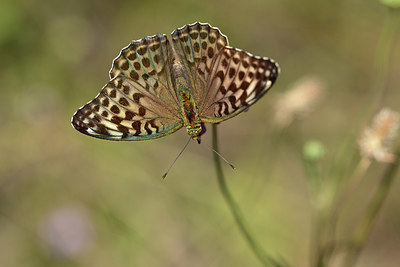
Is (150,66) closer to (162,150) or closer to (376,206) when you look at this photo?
(376,206)

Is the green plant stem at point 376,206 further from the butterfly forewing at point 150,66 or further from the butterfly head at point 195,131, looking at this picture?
the butterfly forewing at point 150,66

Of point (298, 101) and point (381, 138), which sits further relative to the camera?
point (298, 101)

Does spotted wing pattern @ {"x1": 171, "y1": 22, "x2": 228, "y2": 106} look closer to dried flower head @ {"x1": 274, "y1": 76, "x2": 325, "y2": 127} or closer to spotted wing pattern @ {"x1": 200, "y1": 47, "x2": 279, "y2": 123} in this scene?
spotted wing pattern @ {"x1": 200, "y1": 47, "x2": 279, "y2": 123}

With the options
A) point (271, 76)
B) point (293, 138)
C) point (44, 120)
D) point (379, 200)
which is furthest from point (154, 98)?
point (44, 120)

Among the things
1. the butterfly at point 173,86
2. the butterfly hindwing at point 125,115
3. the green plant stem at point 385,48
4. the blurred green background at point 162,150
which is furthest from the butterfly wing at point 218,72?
the blurred green background at point 162,150

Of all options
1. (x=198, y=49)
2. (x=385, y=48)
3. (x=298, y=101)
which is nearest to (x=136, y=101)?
(x=198, y=49)

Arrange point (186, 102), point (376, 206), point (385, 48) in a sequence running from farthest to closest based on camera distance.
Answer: point (385, 48) → point (186, 102) → point (376, 206)

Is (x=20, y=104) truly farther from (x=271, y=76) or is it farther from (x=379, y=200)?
(x=379, y=200)
